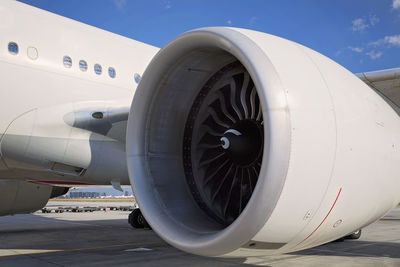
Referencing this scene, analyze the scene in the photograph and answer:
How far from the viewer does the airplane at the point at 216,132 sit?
2.82m

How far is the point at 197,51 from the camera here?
3795mm

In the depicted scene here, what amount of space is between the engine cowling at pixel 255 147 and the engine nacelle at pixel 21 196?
5082 mm

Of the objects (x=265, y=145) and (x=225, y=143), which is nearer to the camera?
(x=265, y=145)

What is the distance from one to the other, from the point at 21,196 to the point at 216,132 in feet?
18.5

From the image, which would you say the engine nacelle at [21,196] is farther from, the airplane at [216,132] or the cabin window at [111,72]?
the cabin window at [111,72]

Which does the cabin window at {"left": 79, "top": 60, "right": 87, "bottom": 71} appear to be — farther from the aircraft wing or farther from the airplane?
the aircraft wing

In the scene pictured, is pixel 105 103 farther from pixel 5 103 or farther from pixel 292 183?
pixel 292 183

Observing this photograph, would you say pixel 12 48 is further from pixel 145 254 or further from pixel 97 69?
pixel 145 254

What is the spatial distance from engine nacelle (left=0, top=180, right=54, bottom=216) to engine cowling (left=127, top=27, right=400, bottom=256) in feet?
16.7

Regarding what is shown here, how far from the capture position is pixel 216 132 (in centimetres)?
411

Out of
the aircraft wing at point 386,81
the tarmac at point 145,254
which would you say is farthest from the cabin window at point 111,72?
the aircraft wing at point 386,81

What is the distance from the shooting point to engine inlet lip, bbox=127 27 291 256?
8.90 feet

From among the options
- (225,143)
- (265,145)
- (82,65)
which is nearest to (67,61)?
(82,65)

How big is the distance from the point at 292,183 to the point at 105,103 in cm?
420
